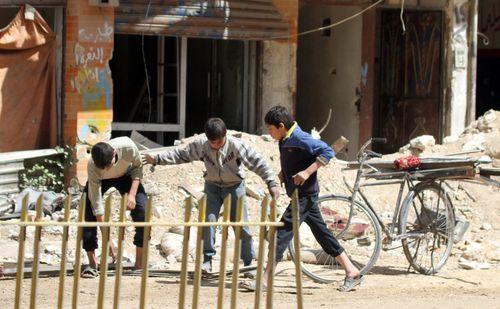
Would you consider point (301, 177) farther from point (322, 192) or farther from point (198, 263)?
point (322, 192)

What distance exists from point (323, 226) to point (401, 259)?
6.76 ft

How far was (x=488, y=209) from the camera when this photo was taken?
12812 millimetres

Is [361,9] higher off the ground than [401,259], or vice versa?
[361,9]

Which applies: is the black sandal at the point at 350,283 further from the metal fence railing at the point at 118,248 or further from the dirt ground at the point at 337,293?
the metal fence railing at the point at 118,248

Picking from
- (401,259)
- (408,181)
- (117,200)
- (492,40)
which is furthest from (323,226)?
(492,40)

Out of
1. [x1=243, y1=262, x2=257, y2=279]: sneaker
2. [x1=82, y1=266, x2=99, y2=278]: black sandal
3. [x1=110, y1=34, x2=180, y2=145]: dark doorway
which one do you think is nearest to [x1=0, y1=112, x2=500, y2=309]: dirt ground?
[x1=82, y1=266, x2=99, y2=278]: black sandal

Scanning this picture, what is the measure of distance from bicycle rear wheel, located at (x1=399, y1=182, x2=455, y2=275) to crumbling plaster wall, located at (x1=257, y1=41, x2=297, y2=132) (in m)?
5.21

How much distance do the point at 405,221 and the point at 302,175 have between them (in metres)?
1.50

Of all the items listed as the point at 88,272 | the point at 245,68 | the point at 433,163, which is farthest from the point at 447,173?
the point at 245,68

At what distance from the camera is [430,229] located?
984 centimetres

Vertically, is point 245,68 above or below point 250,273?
above

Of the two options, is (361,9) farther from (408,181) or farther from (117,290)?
(117,290)

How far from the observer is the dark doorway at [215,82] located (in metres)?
15.6

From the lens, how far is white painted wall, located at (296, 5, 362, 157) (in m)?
16.4
